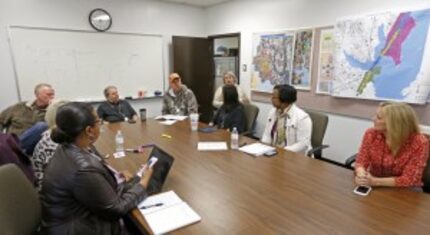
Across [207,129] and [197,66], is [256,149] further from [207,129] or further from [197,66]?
[197,66]

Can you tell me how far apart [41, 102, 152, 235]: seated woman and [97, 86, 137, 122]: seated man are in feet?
7.77

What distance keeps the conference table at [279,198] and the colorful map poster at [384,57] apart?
1.70 m

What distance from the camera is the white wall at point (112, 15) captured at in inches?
148

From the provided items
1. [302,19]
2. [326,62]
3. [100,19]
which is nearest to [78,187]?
[326,62]

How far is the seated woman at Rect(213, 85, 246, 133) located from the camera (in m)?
3.47

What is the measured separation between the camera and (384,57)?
301 cm

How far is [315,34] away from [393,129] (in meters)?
2.42

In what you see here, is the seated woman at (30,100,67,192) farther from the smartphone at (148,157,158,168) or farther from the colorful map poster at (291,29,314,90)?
the colorful map poster at (291,29,314,90)

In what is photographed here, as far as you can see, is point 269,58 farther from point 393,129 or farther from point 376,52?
point 393,129

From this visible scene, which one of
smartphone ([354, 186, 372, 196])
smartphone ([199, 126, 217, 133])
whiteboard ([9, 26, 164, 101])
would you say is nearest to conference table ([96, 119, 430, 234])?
smartphone ([354, 186, 372, 196])

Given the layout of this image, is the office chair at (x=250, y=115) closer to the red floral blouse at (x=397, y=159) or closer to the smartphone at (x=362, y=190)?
the red floral blouse at (x=397, y=159)

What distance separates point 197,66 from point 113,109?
2085mm

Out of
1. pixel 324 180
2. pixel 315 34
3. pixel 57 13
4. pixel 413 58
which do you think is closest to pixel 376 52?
pixel 413 58

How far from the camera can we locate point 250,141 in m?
2.44
